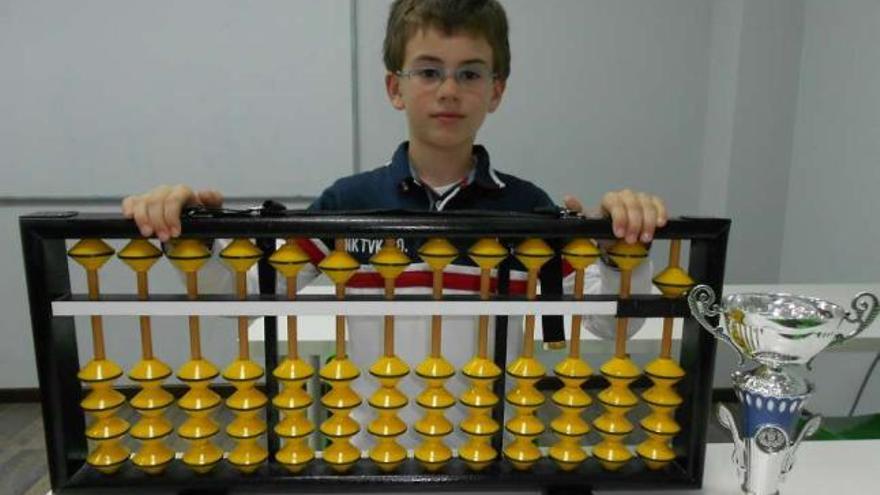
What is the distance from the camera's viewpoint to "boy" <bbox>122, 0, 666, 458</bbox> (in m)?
0.95

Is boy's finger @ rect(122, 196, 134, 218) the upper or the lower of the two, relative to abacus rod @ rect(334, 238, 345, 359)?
upper

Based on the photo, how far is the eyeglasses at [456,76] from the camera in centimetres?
96

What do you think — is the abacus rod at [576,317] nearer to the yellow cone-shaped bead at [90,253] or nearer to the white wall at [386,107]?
→ the yellow cone-shaped bead at [90,253]

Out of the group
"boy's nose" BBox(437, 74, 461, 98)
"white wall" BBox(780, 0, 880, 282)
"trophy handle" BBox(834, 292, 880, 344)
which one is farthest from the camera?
"white wall" BBox(780, 0, 880, 282)

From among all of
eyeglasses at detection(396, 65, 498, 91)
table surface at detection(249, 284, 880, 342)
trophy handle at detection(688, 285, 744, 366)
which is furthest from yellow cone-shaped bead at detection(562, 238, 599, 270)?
table surface at detection(249, 284, 880, 342)

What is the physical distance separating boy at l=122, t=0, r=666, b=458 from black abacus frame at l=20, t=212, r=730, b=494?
0.48ft

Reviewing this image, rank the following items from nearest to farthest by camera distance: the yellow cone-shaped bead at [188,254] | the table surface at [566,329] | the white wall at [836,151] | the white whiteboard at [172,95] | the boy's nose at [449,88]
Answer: the yellow cone-shaped bead at [188,254]
the boy's nose at [449,88]
the table surface at [566,329]
the white wall at [836,151]
the white whiteboard at [172,95]

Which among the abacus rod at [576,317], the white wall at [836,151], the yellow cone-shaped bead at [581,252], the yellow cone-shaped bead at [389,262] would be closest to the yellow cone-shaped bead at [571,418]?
the abacus rod at [576,317]

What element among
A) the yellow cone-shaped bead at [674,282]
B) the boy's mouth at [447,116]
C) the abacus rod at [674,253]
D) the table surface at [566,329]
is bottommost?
the table surface at [566,329]

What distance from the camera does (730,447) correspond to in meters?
0.94

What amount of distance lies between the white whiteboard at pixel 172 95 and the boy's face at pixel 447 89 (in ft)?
4.89

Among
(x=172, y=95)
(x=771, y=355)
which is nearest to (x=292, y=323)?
(x=771, y=355)

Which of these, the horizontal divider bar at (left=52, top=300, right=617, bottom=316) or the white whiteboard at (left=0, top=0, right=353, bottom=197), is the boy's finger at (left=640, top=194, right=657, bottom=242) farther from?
the white whiteboard at (left=0, top=0, right=353, bottom=197)

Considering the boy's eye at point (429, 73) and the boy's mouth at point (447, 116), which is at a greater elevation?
the boy's eye at point (429, 73)
